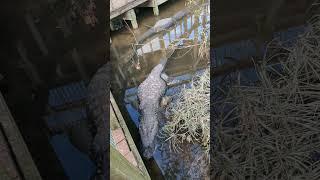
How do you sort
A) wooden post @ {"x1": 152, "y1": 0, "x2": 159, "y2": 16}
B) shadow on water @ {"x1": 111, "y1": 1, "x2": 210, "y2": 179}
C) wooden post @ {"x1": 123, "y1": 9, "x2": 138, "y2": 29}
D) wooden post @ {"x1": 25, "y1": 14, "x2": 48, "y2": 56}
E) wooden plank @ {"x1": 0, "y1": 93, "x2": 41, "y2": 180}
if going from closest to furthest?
wooden plank @ {"x1": 0, "y1": 93, "x2": 41, "y2": 180}, shadow on water @ {"x1": 111, "y1": 1, "x2": 210, "y2": 179}, wooden post @ {"x1": 25, "y1": 14, "x2": 48, "y2": 56}, wooden post @ {"x1": 123, "y1": 9, "x2": 138, "y2": 29}, wooden post @ {"x1": 152, "y1": 0, "x2": 159, "y2": 16}

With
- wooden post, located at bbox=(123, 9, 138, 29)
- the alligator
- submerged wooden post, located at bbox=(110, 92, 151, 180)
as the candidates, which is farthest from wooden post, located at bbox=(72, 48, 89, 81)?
submerged wooden post, located at bbox=(110, 92, 151, 180)

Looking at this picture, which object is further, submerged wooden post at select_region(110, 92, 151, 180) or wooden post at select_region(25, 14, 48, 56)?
wooden post at select_region(25, 14, 48, 56)

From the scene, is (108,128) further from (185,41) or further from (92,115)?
(185,41)

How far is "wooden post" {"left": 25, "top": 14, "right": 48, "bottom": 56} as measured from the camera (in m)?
7.59

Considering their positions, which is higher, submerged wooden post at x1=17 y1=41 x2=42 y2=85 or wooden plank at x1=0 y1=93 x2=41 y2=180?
wooden plank at x1=0 y1=93 x2=41 y2=180

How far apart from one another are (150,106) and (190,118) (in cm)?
77

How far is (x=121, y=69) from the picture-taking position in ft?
23.5

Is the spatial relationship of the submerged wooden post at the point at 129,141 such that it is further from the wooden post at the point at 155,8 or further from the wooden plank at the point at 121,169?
the wooden post at the point at 155,8

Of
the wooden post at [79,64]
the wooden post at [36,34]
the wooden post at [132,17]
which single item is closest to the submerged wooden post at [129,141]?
the wooden post at [79,64]

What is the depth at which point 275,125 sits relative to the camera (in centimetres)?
474

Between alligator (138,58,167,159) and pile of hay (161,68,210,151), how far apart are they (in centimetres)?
19

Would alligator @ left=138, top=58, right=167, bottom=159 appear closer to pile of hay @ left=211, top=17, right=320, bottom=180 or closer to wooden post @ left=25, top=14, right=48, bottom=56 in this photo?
pile of hay @ left=211, top=17, right=320, bottom=180

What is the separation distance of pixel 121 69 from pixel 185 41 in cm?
151

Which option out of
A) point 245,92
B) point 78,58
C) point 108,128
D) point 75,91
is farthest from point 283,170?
point 78,58
